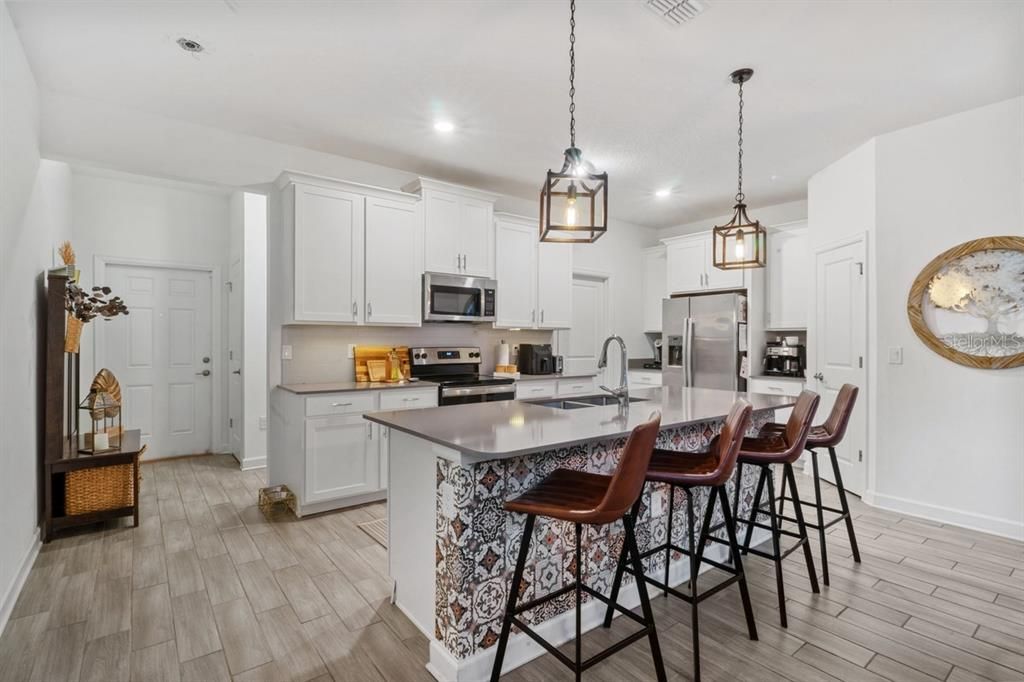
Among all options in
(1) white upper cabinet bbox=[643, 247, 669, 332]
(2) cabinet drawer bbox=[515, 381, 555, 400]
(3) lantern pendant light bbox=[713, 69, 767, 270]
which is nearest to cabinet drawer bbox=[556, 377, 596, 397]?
(2) cabinet drawer bbox=[515, 381, 555, 400]

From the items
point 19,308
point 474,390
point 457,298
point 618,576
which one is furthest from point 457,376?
point 19,308

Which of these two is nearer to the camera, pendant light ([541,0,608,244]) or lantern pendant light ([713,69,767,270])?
pendant light ([541,0,608,244])

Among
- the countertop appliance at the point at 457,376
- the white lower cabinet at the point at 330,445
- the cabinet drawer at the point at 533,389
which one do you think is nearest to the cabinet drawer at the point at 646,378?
the cabinet drawer at the point at 533,389

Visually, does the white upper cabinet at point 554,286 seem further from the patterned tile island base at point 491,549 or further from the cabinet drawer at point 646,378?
the patterned tile island base at point 491,549

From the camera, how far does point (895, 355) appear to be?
12.2ft

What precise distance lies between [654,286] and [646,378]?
117 cm

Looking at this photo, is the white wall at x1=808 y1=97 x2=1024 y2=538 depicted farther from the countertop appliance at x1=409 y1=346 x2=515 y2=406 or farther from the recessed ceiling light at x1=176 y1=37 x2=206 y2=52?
the recessed ceiling light at x1=176 y1=37 x2=206 y2=52

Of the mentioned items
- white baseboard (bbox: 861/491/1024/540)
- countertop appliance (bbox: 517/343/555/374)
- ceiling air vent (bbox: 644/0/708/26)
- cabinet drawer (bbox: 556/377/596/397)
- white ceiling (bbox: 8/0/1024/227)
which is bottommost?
white baseboard (bbox: 861/491/1024/540)

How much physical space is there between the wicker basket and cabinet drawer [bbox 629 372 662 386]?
16.4 feet

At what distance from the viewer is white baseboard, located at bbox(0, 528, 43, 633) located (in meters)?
2.20

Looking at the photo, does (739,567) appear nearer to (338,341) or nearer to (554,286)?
(338,341)

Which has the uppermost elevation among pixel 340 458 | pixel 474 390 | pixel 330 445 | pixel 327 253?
pixel 327 253

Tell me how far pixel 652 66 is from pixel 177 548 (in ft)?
12.8

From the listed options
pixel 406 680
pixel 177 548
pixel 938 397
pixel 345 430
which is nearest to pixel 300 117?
pixel 345 430
